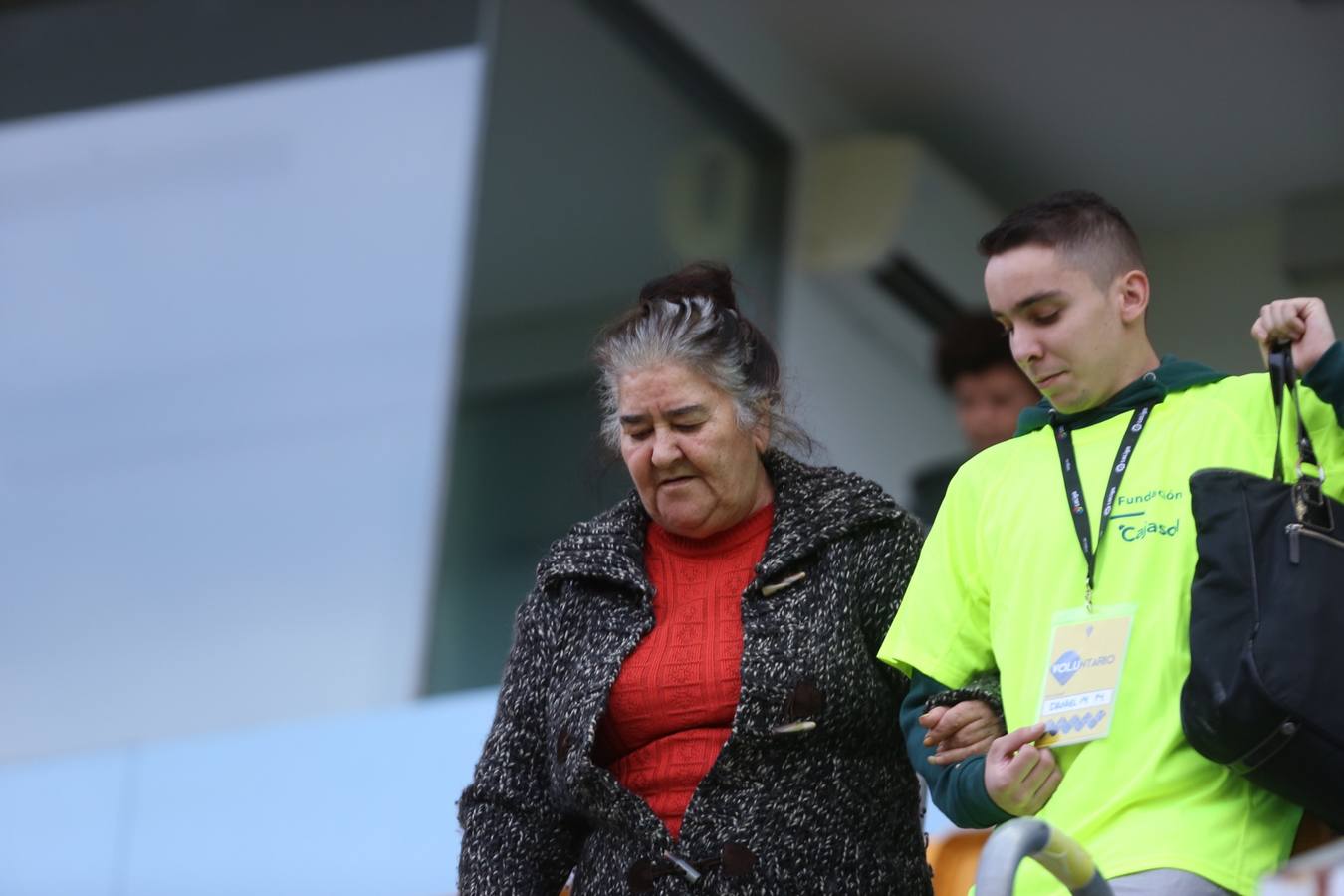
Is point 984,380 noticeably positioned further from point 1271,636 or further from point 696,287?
point 1271,636

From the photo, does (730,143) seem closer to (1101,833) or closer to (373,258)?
(373,258)

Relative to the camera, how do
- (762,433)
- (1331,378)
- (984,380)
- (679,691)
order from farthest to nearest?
(984,380) → (762,433) → (679,691) → (1331,378)

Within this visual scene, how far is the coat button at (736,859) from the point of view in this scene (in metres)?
2.65

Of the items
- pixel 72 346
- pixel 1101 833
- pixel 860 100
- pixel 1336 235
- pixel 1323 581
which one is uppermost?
pixel 860 100

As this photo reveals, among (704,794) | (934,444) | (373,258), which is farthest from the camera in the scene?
(934,444)

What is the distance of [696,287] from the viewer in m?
3.07

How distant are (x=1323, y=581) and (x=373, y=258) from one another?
4.60 meters

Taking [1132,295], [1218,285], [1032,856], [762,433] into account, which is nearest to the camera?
[1032,856]

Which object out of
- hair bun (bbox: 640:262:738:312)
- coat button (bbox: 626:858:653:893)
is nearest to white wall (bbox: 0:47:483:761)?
hair bun (bbox: 640:262:738:312)

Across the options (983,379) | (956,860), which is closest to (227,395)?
(983,379)

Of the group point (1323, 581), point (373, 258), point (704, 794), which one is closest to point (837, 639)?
point (704, 794)

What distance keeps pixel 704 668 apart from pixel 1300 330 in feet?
2.88

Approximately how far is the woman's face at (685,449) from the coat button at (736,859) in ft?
1.51

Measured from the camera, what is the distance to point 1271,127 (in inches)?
291
